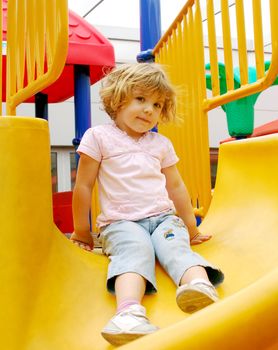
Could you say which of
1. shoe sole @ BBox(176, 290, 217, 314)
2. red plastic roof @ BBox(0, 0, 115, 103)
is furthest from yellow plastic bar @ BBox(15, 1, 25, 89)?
red plastic roof @ BBox(0, 0, 115, 103)

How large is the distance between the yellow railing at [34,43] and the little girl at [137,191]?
7.2 inches

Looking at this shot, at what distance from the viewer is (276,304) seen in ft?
1.84

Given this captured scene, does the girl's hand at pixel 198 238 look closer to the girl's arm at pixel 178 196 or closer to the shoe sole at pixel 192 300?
the girl's arm at pixel 178 196

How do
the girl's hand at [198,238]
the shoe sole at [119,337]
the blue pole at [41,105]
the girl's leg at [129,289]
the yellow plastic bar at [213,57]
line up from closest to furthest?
the shoe sole at [119,337] → the girl's leg at [129,289] → the girl's hand at [198,238] → the yellow plastic bar at [213,57] → the blue pole at [41,105]

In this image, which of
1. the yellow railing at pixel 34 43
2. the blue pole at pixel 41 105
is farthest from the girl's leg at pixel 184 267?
the blue pole at pixel 41 105

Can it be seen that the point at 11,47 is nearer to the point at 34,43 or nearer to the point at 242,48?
the point at 34,43

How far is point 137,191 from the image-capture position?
3.75ft

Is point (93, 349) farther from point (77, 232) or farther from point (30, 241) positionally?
point (77, 232)

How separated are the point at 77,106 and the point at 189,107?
35.3 inches

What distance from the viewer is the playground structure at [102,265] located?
1.84ft

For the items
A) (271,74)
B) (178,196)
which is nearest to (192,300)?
(178,196)

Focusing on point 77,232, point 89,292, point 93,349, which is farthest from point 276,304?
point 77,232

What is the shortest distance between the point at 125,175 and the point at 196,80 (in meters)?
0.61

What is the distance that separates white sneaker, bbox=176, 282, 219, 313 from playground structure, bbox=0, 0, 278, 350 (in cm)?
4
